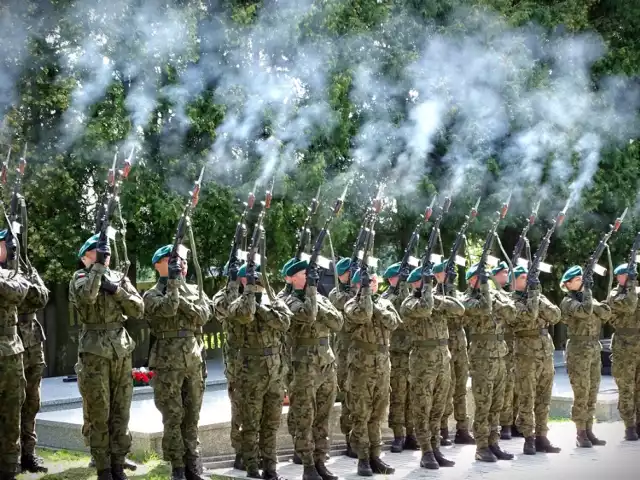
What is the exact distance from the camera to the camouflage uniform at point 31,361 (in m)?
10.5

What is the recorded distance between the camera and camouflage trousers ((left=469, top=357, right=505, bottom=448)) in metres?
11.8

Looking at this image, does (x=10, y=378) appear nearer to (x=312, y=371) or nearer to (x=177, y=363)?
(x=177, y=363)

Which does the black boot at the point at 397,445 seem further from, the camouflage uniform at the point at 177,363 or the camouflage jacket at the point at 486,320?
the camouflage uniform at the point at 177,363

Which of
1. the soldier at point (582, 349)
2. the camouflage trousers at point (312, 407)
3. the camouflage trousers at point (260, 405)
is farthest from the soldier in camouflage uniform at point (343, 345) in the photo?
the soldier at point (582, 349)

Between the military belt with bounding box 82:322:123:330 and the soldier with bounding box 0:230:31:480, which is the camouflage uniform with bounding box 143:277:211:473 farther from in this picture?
the soldier with bounding box 0:230:31:480

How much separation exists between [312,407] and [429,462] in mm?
1633

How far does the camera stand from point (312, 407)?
10.4 metres

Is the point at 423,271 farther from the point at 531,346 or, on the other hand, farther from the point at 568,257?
the point at 568,257

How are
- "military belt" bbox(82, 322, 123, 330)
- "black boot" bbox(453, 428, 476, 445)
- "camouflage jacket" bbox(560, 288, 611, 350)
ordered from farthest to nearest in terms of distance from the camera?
"black boot" bbox(453, 428, 476, 445), "camouflage jacket" bbox(560, 288, 611, 350), "military belt" bbox(82, 322, 123, 330)

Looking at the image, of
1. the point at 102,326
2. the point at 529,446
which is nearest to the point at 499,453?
the point at 529,446

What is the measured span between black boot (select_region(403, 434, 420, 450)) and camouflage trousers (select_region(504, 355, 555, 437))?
44.0 inches

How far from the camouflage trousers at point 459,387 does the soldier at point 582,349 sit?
1.17m

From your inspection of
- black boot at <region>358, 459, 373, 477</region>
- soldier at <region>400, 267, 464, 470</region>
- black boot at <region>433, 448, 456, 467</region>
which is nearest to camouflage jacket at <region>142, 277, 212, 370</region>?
black boot at <region>358, 459, 373, 477</region>

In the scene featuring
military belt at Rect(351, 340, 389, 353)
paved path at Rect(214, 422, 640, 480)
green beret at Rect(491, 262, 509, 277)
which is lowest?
paved path at Rect(214, 422, 640, 480)
